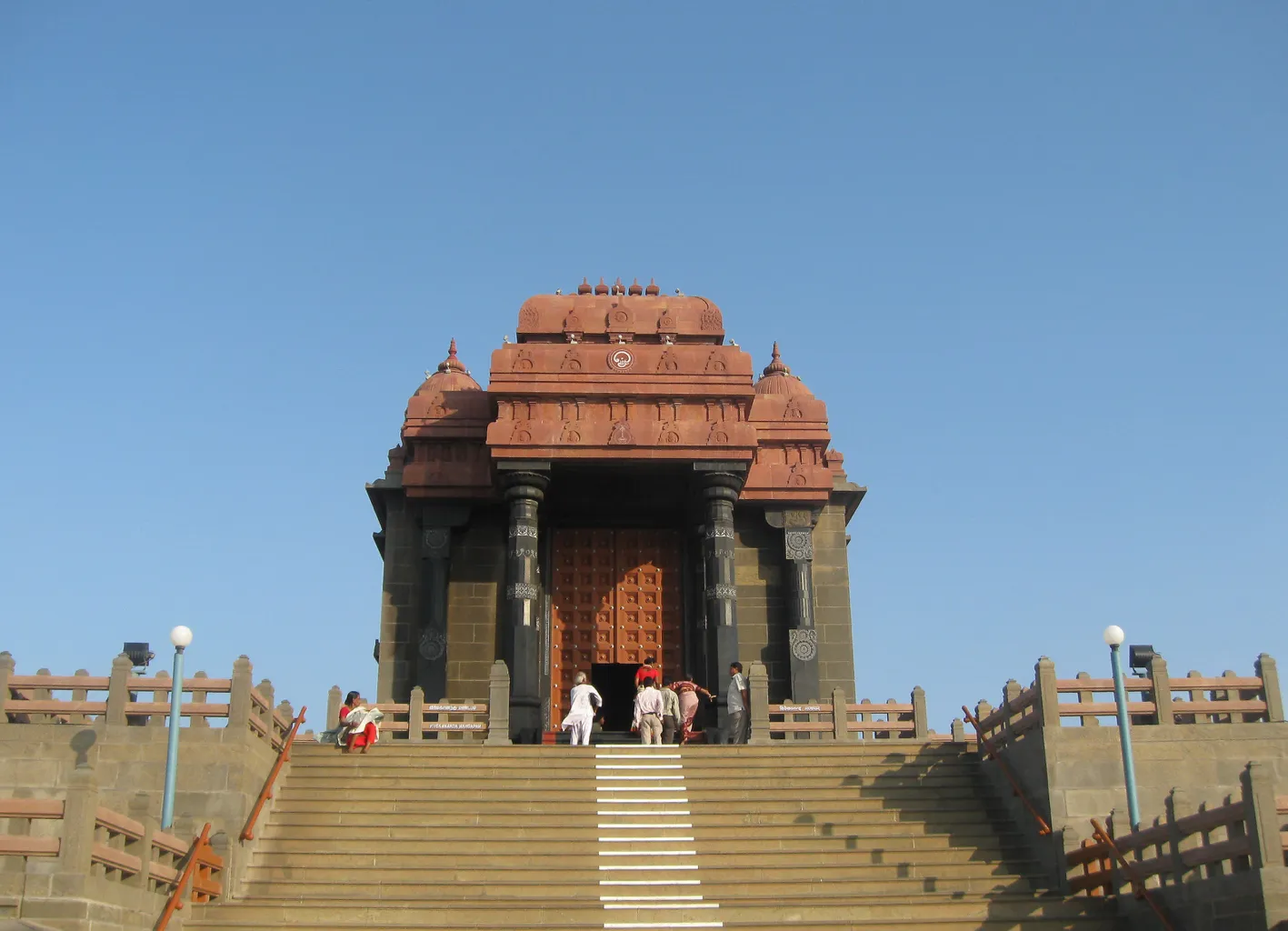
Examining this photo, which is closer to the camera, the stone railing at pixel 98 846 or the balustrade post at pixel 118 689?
the stone railing at pixel 98 846

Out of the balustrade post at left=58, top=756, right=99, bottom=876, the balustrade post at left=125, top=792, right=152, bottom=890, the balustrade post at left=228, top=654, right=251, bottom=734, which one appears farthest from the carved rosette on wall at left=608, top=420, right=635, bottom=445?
the balustrade post at left=58, top=756, right=99, bottom=876

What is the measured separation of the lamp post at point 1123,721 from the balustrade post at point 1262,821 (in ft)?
9.96

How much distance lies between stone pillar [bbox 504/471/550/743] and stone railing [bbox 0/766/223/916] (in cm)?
890

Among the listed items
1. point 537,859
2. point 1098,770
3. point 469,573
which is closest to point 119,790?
point 537,859

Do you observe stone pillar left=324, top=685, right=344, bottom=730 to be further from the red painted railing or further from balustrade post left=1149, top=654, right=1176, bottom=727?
balustrade post left=1149, top=654, right=1176, bottom=727

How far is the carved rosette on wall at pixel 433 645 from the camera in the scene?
2761cm

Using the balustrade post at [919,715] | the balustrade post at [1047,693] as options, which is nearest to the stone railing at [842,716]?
the balustrade post at [919,715]

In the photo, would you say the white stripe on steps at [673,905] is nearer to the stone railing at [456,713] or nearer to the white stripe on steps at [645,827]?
the white stripe on steps at [645,827]

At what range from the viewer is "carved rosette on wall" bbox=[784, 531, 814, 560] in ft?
93.9

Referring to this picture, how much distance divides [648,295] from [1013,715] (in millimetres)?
13048

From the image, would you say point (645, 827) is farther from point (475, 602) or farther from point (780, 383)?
point (780, 383)

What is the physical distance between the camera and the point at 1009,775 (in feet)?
64.4

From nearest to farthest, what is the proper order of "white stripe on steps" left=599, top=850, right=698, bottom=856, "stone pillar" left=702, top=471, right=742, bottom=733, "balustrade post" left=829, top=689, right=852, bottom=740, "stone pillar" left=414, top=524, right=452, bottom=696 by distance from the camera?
"white stripe on steps" left=599, top=850, right=698, bottom=856, "balustrade post" left=829, top=689, right=852, bottom=740, "stone pillar" left=702, top=471, right=742, bottom=733, "stone pillar" left=414, top=524, right=452, bottom=696

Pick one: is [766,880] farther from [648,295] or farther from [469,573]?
[648,295]
